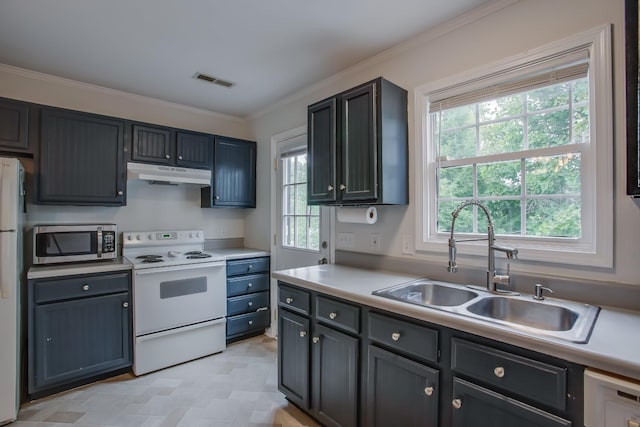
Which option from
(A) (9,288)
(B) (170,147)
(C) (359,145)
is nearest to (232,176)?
(B) (170,147)

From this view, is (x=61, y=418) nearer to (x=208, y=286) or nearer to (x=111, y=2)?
(x=208, y=286)

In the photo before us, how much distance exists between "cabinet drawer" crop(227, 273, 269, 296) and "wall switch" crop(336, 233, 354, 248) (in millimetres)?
1159

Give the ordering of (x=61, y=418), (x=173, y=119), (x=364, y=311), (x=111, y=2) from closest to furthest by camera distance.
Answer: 1. (x=364, y=311)
2. (x=111, y=2)
3. (x=61, y=418)
4. (x=173, y=119)

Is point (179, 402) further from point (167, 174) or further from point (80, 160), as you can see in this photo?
point (80, 160)

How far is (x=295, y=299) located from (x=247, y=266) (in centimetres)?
134

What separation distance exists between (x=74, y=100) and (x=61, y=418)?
2601 mm

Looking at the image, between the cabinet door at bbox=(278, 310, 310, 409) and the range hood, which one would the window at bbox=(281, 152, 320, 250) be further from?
the cabinet door at bbox=(278, 310, 310, 409)

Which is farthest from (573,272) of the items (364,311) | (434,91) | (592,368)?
(434,91)

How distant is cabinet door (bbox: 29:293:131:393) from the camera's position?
2232 millimetres

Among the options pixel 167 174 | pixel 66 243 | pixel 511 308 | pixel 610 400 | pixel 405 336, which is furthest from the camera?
pixel 167 174

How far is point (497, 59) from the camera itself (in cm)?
177

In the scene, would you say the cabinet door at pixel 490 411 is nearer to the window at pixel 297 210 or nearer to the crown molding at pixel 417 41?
the window at pixel 297 210

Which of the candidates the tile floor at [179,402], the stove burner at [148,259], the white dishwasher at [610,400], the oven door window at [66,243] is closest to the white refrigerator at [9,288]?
the tile floor at [179,402]

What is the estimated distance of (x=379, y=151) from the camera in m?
1.96
